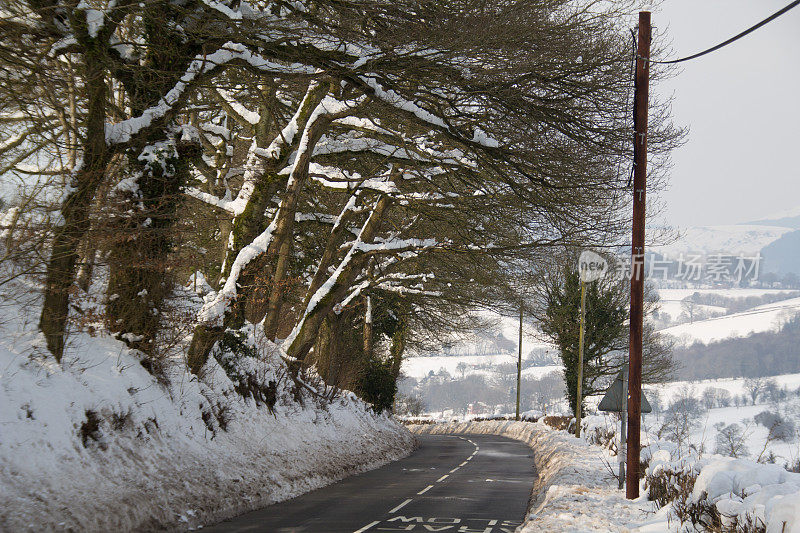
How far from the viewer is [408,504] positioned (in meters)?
13.6

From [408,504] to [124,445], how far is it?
17.6 feet

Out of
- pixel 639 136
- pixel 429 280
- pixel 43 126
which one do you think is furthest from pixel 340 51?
pixel 429 280

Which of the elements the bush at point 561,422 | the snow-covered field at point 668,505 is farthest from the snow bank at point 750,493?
the bush at point 561,422

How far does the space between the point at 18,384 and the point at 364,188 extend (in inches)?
443

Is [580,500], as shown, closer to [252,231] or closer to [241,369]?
[241,369]

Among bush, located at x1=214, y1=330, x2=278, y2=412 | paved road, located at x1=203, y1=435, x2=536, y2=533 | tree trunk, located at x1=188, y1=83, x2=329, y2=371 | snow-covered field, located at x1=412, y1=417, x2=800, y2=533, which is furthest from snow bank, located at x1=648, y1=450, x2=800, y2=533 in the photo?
bush, located at x1=214, y1=330, x2=278, y2=412

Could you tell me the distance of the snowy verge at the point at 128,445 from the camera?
27.7 ft

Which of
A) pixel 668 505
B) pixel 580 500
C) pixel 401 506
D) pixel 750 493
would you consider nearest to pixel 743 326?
pixel 580 500

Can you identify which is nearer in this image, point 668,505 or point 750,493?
point 750,493

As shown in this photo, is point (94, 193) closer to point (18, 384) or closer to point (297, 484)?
point (18, 384)

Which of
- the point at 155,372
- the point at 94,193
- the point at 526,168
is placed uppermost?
the point at 526,168

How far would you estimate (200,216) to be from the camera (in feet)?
64.3

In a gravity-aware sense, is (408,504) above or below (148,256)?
below

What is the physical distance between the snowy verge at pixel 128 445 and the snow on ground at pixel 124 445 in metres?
0.02
